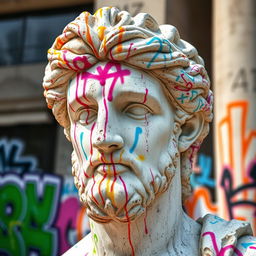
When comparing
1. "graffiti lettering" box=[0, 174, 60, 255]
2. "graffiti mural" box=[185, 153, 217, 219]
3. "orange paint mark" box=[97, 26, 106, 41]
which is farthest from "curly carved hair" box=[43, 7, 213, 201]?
"graffiti lettering" box=[0, 174, 60, 255]

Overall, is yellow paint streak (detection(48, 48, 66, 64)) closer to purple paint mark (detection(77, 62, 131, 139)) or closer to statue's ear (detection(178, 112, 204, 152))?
purple paint mark (detection(77, 62, 131, 139))

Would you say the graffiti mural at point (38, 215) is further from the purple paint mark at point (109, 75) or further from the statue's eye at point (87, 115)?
the purple paint mark at point (109, 75)

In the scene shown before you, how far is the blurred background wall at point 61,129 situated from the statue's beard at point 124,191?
15.4ft

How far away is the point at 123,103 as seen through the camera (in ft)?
6.84

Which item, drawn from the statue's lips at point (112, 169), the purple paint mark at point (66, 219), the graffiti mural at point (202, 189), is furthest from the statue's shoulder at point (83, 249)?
the purple paint mark at point (66, 219)

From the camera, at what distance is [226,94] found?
7.04m

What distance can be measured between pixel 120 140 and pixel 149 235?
44 cm

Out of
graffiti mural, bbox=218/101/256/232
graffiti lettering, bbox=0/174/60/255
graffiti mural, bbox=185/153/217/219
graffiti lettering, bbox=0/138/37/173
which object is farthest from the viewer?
graffiti lettering, bbox=0/138/37/173

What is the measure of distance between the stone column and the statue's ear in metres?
4.51

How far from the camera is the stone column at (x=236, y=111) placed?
22.0 ft

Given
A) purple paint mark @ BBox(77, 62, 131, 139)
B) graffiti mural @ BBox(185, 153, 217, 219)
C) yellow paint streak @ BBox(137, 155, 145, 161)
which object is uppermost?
purple paint mark @ BBox(77, 62, 131, 139)

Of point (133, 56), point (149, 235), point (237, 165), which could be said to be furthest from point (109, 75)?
point (237, 165)

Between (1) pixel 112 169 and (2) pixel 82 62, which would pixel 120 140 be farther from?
(2) pixel 82 62

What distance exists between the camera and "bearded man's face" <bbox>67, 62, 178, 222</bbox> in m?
2.01
